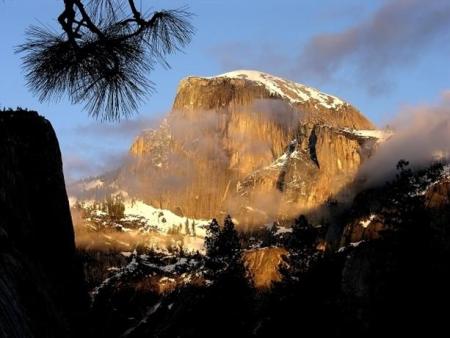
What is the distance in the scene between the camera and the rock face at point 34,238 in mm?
5992

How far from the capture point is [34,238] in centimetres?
871

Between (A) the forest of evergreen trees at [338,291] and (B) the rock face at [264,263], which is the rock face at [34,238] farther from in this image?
(B) the rock face at [264,263]

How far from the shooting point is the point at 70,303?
9.70 metres

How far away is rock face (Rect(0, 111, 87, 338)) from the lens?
5.99 m

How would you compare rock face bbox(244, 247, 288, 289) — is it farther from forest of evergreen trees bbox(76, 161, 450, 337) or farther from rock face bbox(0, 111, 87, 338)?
rock face bbox(0, 111, 87, 338)

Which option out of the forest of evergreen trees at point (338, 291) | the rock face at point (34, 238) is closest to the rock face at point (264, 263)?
the forest of evergreen trees at point (338, 291)

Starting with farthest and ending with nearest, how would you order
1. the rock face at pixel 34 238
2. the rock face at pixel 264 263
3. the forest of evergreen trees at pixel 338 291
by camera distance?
1. the rock face at pixel 264 263
2. the forest of evergreen trees at pixel 338 291
3. the rock face at pixel 34 238

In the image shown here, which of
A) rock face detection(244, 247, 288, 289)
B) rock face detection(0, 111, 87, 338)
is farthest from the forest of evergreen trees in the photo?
rock face detection(244, 247, 288, 289)

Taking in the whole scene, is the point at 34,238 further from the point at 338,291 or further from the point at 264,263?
the point at 264,263

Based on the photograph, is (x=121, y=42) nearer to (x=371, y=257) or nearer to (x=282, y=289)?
(x=371, y=257)

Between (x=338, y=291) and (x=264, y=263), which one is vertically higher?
(x=264, y=263)

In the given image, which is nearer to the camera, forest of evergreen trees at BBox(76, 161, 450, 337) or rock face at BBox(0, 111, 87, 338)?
rock face at BBox(0, 111, 87, 338)

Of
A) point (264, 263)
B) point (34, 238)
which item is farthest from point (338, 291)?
point (264, 263)

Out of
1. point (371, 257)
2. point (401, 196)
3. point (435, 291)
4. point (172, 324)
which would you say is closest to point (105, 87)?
point (435, 291)
